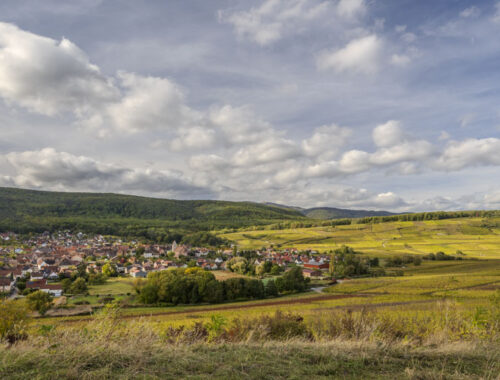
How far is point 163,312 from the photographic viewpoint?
3934 cm

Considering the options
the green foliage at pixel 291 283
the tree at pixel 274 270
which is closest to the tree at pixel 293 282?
the green foliage at pixel 291 283

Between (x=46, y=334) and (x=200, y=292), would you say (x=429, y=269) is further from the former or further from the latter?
(x=46, y=334)

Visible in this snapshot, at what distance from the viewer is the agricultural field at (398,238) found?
96.1 metres

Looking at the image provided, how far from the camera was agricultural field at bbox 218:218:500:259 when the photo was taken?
96.1 meters

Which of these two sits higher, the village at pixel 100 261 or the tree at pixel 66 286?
the tree at pixel 66 286

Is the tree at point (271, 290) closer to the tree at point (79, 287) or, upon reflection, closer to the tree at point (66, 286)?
the tree at point (79, 287)

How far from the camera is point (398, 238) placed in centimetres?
12119

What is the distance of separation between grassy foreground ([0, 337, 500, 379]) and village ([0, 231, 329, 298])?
54.9m

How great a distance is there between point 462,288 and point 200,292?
42.3 metres

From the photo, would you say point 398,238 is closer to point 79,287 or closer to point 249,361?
point 79,287

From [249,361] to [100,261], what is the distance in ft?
299

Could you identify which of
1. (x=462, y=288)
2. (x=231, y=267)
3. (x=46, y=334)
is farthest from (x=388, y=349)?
(x=231, y=267)

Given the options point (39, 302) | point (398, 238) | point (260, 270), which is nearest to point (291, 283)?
point (260, 270)

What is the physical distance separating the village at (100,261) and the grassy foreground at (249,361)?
54.9 m
